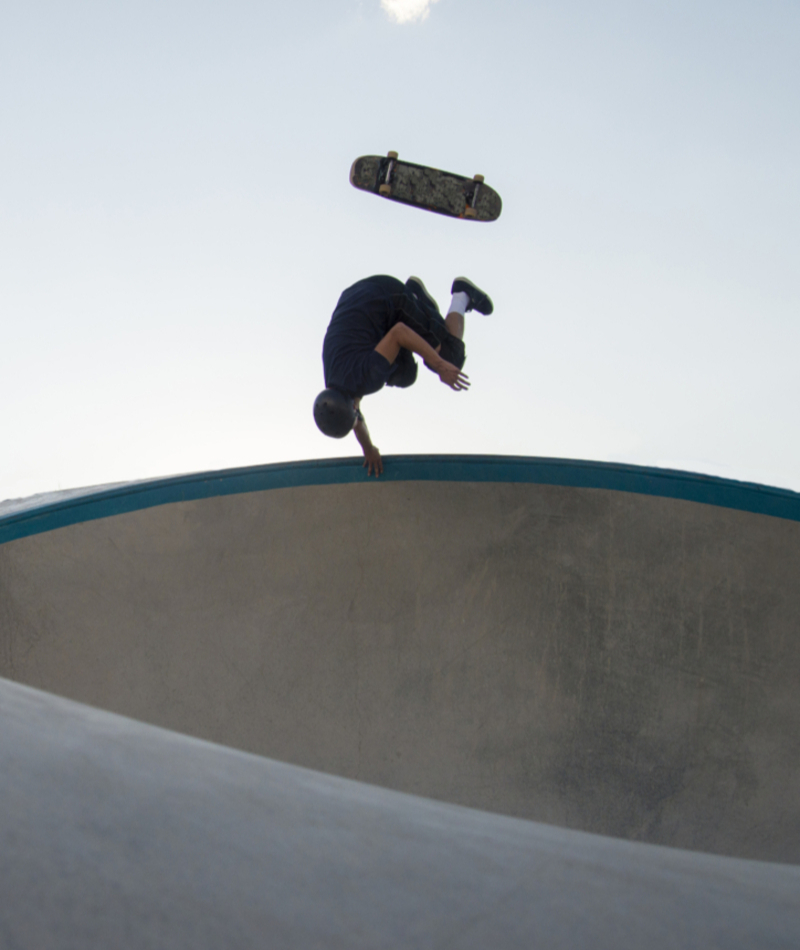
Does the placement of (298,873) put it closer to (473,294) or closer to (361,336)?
(361,336)

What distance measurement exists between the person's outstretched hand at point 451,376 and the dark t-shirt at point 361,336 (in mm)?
397

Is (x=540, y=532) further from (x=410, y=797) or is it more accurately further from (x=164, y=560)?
(x=410, y=797)

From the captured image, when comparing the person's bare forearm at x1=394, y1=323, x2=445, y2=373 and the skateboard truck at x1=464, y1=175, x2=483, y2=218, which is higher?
the skateboard truck at x1=464, y1=175, x2=483, y2=218

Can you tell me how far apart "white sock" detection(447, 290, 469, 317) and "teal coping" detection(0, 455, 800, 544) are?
1299 millimetres

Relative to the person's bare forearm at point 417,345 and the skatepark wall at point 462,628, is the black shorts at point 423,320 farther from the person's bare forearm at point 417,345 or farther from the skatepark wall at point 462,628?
the skatepark wall at point 462,628

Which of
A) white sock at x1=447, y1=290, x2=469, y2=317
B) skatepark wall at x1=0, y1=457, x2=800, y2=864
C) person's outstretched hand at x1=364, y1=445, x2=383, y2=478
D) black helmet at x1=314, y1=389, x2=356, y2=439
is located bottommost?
skatepark wall at x1=0, y1=457, x2=800, y2=864

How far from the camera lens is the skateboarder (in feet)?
14.6

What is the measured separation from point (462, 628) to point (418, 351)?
2.08m

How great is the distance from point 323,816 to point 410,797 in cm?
30

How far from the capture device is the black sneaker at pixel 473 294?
568 cm

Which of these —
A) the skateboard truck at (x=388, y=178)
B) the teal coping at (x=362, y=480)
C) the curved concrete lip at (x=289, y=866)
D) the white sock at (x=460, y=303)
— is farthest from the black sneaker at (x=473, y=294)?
the curved concrete lip at (x=289, y=866)

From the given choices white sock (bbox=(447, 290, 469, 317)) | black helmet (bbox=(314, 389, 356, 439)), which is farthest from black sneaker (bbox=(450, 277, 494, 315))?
black helmet (bbox=(314, 389, 356, 439))

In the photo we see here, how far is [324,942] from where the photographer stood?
0.52 m

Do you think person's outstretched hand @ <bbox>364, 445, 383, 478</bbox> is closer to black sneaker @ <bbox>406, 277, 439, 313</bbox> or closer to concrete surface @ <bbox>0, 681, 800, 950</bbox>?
black sneaker @ <bbox>406, 277, 439, 313</bbox>
